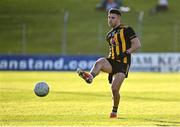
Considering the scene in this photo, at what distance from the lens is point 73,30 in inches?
2256

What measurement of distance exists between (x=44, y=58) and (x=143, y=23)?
1287 cm

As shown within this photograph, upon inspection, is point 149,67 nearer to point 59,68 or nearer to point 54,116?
point 59,68

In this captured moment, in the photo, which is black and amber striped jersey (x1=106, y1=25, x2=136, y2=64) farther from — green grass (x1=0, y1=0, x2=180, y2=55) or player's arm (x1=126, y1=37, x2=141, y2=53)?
green grass (x1=0, y1=0, x2=180, y2=55)

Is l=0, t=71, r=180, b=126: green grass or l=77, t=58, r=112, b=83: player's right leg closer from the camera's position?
l=0, t=71, r=180, b=126: green grass

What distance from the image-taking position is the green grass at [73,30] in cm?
5406

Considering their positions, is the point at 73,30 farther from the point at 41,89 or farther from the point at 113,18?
the point at 113,18

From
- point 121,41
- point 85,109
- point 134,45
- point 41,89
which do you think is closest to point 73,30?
point 85,109

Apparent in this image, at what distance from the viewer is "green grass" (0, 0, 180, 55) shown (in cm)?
5406

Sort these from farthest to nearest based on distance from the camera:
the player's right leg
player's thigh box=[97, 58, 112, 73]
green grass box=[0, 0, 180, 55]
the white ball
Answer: green grass box=[0, 0, 180, 55]
the white ball
player's thigh box=[97, 58, 112, 73]
the player's right leg

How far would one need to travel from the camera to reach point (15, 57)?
47031 millimetres

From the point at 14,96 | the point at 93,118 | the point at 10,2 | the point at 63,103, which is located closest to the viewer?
the point at 93,118

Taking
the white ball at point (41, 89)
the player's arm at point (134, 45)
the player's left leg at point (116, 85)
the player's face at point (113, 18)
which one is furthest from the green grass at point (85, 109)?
the player's face at point (113, 18)

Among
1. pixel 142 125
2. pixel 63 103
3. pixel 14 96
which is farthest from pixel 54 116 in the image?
pixel 14 96

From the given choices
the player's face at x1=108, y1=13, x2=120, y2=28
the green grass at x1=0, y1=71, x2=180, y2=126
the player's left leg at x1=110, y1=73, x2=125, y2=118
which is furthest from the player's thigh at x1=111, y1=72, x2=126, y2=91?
the player's face at x1=108, y1=13, x2=120, y2=28
